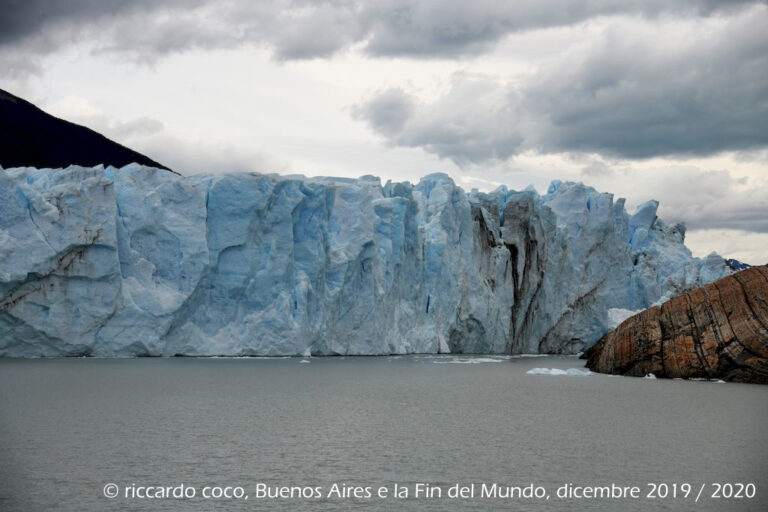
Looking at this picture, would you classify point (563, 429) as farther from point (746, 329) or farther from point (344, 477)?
point (746, 329)

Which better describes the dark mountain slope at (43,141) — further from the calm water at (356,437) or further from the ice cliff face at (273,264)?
the calm water at (356,437)

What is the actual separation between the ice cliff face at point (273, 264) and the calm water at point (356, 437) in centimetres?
414

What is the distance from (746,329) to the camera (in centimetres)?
2361

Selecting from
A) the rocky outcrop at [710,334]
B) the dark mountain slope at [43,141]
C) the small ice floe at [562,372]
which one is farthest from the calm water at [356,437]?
the dark mountain slope at [43,141]

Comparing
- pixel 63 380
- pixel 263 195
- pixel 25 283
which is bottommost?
pixel 63 380

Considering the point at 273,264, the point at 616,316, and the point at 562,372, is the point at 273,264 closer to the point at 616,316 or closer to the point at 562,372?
the point at 562,372

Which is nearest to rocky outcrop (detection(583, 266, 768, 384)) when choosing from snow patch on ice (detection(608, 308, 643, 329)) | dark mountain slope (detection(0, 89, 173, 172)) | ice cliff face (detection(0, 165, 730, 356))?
ice cliff face (detection(0, 165, 730, 356))

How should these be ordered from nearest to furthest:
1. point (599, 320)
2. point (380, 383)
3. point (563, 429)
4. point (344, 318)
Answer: point (563, 429), point (380, 383), point (344, 318), point (599, 320)

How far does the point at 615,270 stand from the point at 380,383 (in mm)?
27678

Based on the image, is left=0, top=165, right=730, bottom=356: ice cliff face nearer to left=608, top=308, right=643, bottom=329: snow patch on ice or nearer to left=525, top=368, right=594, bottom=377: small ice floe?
left=608, top=308, right=643, bottom=329: snow patch on ice

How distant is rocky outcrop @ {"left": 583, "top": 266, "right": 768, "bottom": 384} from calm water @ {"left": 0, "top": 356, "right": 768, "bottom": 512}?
4.30ft

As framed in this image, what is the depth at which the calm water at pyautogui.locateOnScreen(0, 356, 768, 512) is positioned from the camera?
9.48 m

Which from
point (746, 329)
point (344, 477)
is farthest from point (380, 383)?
point (344, 477)

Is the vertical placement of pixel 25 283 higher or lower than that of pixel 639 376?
higher
